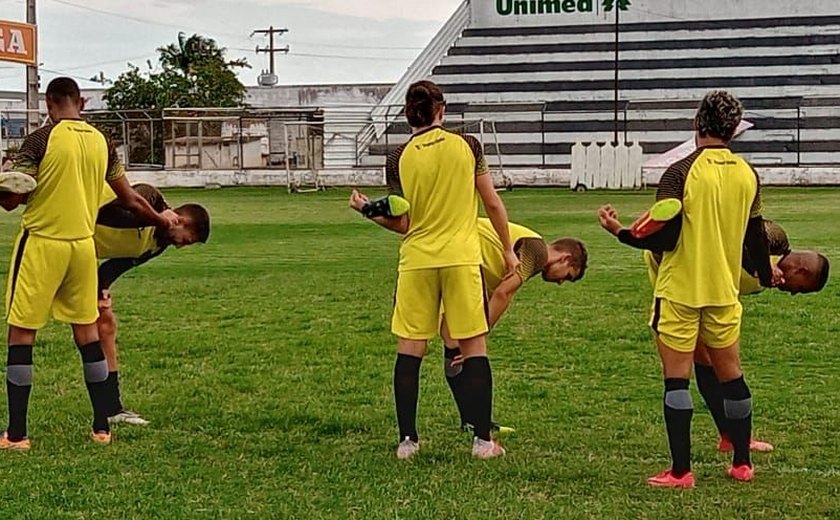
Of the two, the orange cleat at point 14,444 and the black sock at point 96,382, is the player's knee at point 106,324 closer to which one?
the black sock at point 96,382

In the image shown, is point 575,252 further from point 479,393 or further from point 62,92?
point 62,92

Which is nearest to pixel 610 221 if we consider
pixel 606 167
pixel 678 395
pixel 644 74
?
pixel 678 395

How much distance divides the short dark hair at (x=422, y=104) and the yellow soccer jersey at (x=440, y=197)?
6 centimetres

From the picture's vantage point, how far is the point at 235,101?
64.9 metres

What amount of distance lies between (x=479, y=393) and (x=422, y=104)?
1.48 m

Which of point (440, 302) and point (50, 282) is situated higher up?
point (50, 282)

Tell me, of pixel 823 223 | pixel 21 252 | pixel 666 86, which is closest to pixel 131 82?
pixel 666 86

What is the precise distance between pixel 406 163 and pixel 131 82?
192 ft

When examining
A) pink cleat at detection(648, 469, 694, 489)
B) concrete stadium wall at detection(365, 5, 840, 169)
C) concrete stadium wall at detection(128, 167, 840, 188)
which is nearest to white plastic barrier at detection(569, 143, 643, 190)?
concrete stadium wall at detection(128, 167, 840, 188)

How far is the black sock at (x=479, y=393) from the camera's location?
6867 millimetres

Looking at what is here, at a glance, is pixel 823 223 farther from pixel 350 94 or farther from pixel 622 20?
pixel 350 94

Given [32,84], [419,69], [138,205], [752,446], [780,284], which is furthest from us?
[419,69]

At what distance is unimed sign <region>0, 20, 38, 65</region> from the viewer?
47312 millimetres

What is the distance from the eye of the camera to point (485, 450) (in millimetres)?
6840
